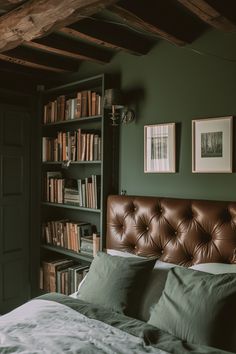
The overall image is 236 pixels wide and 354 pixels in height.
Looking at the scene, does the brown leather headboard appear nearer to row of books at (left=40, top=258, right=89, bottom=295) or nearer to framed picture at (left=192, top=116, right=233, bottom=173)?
framed picture at (left=192, top=116, right=233, bottom=173)

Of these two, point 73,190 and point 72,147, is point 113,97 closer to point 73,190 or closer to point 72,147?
point 72,147

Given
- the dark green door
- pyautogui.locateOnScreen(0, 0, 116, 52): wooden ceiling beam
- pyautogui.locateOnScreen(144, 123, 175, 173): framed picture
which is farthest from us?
the dark green door

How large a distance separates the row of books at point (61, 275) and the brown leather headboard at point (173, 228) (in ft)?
1.81

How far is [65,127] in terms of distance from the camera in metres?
3.65

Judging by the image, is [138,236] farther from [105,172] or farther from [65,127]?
[65,127]

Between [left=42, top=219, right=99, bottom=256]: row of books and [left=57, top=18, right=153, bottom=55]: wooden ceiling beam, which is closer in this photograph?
[left=57, top=18, right=153, bottom=55]: wooden ceiling beam

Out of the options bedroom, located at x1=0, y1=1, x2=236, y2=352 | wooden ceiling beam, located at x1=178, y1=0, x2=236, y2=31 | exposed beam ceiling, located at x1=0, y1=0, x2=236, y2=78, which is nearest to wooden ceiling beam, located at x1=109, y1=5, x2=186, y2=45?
exposed beam ceiling, located at x1=0, y1=0, x2=236, y2=78

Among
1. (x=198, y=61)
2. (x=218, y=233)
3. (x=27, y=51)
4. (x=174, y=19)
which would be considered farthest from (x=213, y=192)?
(x=27, y=51)

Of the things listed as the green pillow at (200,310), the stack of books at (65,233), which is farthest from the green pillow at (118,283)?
the stack of books at (65,233)

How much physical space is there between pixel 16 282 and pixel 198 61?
2.65 meters

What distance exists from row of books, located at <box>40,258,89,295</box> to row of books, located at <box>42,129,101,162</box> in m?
1.00

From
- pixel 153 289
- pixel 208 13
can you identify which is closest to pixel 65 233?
pixel 153 289

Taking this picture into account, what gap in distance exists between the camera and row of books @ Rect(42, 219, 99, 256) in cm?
321

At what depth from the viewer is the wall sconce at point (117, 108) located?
2844mm
